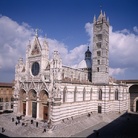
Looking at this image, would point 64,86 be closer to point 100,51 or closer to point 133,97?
point 100,51

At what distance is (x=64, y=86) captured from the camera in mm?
29969

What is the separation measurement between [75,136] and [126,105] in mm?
25491

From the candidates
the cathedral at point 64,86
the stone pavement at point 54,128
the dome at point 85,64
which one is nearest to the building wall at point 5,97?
the cathedral at point 64,86

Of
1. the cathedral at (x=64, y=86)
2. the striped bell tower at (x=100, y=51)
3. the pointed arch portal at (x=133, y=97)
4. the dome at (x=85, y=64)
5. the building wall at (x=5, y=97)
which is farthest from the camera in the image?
the pointed arch portal at (x=133, y=97)

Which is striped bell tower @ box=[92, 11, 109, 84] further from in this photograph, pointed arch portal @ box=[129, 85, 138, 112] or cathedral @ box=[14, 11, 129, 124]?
pointed arch portal @ box=[129, 85, 138, 112]

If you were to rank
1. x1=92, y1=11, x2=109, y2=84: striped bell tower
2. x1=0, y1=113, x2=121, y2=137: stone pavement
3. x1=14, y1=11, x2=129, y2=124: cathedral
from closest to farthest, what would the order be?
x1=0, y1=113, x2=121, y2=137: stone pavement → x1=14, y1=11, x2=129, y2=124: cathedral → x1=92, y1=11, x2=109, y2=84: striped bell tower

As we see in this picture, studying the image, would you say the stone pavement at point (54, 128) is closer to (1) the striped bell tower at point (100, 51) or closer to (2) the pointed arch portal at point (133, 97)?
(1) the striped bell tower at point (100, 51)

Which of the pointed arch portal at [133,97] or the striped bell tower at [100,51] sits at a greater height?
the striped bell tower at [100,51]

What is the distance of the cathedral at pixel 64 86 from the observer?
29.2 m

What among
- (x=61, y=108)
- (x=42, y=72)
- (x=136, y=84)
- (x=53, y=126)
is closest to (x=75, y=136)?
(x=53, y=126)

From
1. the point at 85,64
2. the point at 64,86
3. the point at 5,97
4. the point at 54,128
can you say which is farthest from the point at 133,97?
the point at 5,97

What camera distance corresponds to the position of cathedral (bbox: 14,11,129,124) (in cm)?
2916

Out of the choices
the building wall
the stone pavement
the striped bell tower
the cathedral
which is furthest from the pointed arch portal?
the building wall

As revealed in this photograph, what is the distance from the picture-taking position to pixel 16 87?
3475 centimetres
